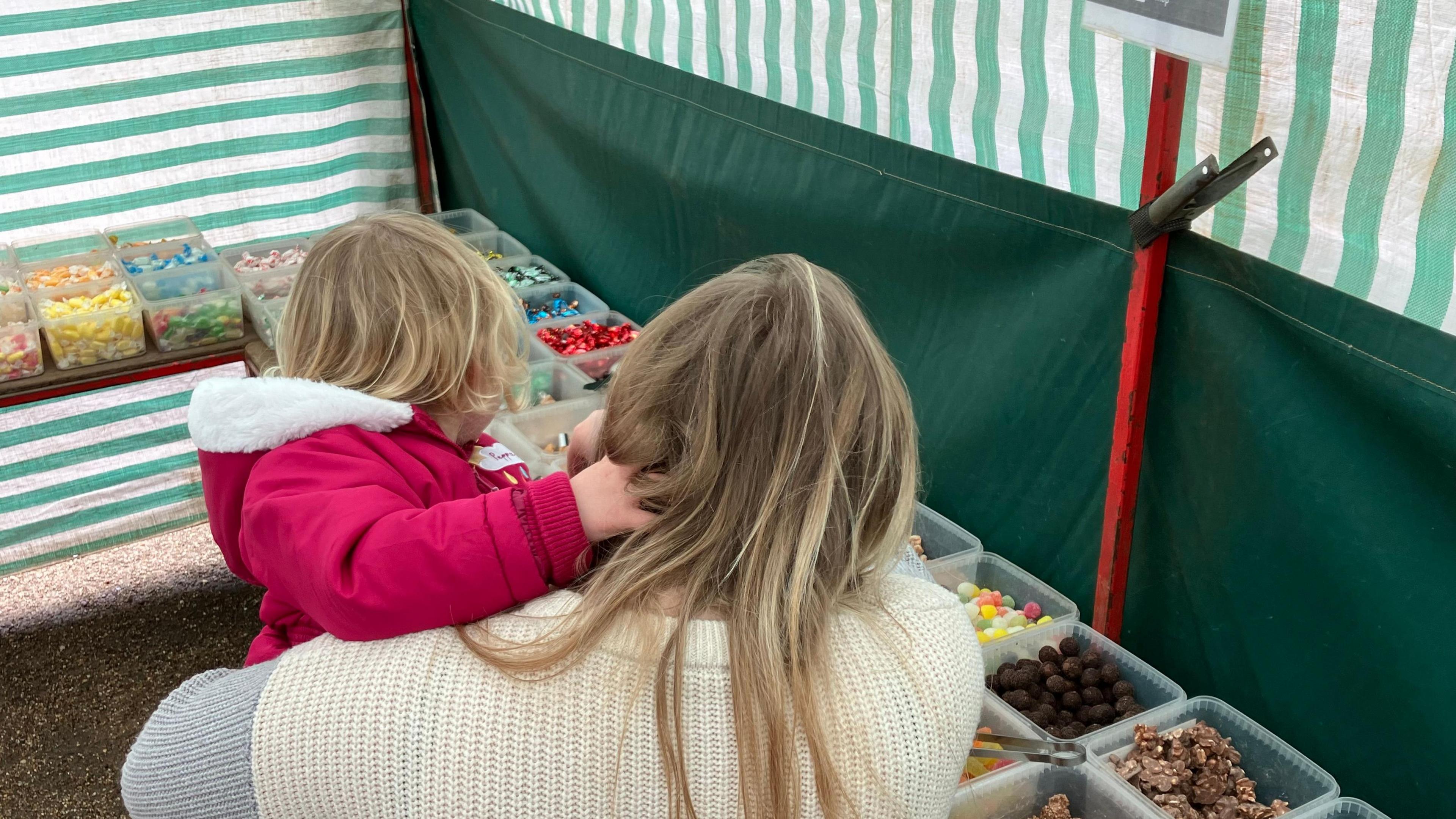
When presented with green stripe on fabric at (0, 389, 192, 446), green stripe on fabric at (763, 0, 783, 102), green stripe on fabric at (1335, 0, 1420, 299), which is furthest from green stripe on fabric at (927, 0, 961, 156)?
green stripe on fabric at (0, 389, 192, 446)

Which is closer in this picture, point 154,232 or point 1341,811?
point 1341,811

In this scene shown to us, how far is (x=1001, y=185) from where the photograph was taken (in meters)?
2.04

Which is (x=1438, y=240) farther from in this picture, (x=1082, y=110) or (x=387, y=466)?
(x=387, y=466)

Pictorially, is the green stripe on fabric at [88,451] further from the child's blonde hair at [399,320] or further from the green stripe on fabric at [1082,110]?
the green stripe on fabric at [1082,110]

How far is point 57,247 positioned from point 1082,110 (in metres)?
3.01

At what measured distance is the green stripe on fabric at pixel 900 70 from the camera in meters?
2.17

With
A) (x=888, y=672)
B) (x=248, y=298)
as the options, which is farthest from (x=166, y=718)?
(x=248, y=298)

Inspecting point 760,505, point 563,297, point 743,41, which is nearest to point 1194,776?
point 760,505

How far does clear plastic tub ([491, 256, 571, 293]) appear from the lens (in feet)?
11.7

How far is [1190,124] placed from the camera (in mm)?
1738

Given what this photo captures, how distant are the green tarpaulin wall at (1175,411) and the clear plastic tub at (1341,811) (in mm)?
35

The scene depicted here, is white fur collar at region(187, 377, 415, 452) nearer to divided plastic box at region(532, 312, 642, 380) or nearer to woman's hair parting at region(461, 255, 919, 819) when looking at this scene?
woman's hair parting at region(461, 255, 919, 819)

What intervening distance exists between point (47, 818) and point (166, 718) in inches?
73.1

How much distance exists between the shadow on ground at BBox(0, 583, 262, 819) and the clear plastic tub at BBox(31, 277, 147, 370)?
0.80m
